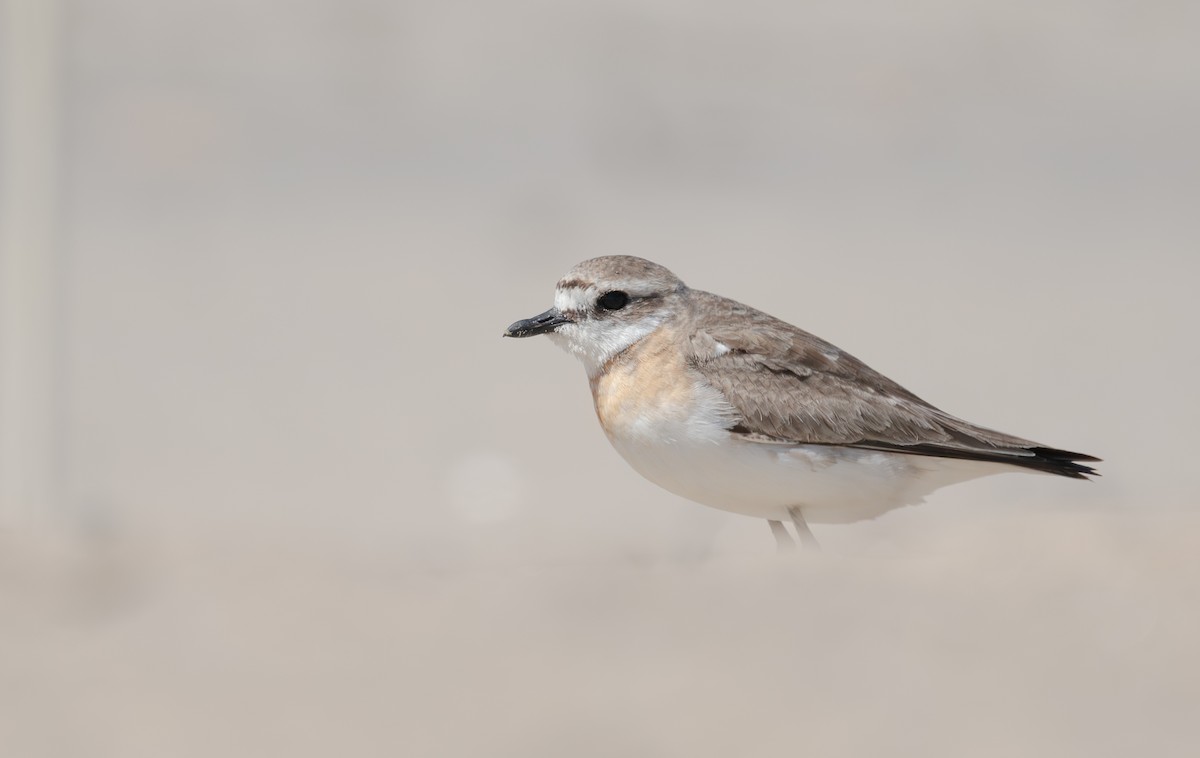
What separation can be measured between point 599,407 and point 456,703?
2.18m

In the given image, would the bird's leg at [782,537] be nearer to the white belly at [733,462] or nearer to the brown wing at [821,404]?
the white belly at [733,462]

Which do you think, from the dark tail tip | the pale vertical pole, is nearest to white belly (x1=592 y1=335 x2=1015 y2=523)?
the dark tail tip

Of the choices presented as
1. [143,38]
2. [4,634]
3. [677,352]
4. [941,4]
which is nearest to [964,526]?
[677,352]

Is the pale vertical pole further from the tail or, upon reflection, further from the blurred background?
the tail

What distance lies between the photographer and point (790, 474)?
655cm

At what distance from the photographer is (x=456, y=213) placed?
18.3m

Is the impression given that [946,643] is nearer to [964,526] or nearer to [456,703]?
[456,703]

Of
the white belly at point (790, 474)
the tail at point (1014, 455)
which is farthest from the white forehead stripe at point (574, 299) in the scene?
the tail at point (1014, 455)

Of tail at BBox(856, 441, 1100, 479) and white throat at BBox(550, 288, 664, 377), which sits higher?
white throat at BBox(550, 288, 664, 377)

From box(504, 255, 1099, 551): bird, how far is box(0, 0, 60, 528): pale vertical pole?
27.8 feet

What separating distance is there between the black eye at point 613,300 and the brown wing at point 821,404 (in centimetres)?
31

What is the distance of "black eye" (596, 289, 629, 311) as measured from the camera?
7141 mm

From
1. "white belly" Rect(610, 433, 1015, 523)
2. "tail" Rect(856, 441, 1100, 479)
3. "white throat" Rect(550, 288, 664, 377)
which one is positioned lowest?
"white belly" Rect(610, 433, 1015, 523)

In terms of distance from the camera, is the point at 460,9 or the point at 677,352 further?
the point at 460,9
